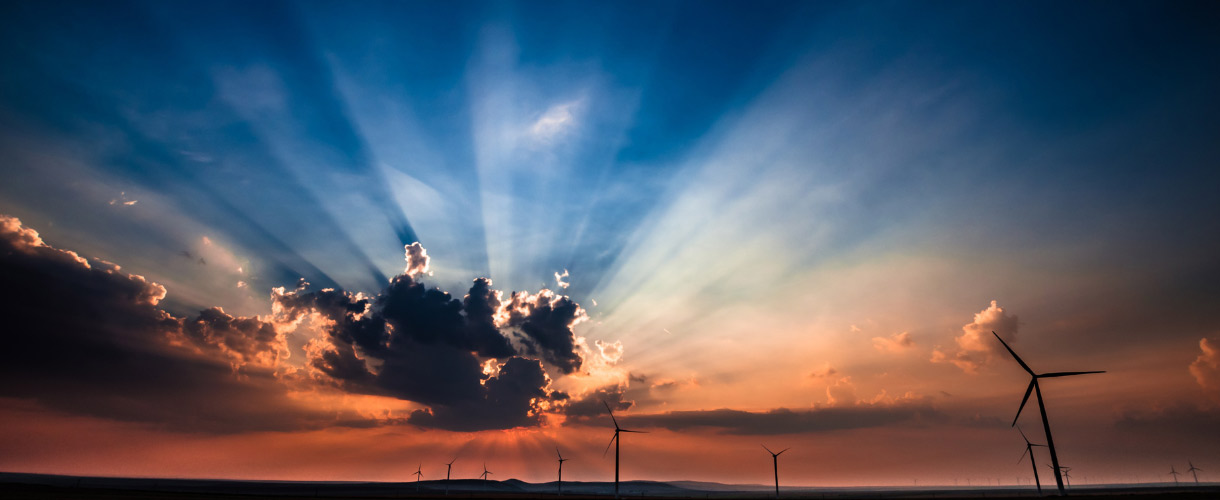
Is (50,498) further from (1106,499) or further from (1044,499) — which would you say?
(1106,499)

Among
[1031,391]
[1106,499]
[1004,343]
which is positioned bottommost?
[1106,499]

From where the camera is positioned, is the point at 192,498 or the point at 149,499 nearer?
the point at 149,499

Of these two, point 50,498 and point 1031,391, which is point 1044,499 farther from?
point 50,498

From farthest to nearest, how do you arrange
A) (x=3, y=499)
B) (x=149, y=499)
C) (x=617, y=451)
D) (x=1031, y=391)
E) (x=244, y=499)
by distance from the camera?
(x=617, y=451), (x=244, y=499), (x=149, y=499), (x=1031, y=391), (x=3, y=499)

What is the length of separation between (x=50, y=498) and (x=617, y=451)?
148 metres

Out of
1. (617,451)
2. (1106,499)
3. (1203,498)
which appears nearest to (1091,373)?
(1106,499)

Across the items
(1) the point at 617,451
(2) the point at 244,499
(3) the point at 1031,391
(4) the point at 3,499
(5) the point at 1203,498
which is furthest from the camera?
(1) the point at 617,451

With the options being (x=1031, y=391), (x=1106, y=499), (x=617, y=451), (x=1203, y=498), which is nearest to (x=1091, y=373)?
(x=1031, y=391)

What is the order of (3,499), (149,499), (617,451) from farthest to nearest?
(617,451) < (149,499) < (3,499)

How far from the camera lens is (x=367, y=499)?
19862 centimetres

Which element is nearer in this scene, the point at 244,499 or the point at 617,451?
the point at 244,499

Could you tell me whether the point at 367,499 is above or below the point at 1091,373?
below

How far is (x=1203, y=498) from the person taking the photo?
10288cm

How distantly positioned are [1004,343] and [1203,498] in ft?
139
